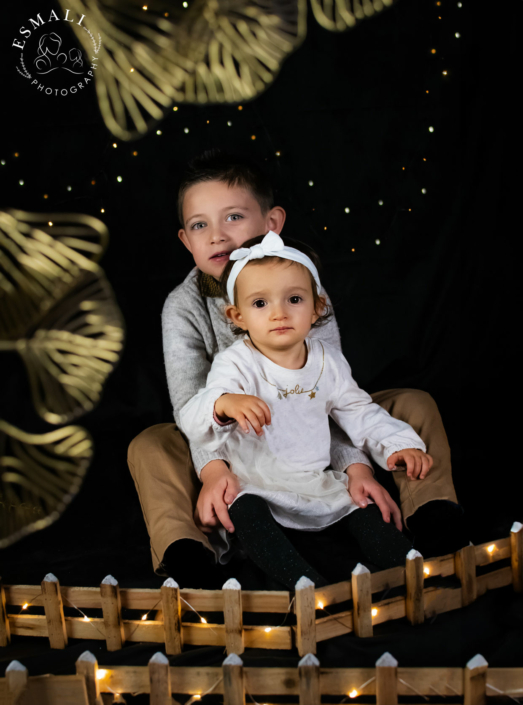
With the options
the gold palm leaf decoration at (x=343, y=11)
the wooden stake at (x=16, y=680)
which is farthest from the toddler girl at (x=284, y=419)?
the gold palm leaf decoration at (x=343, y=11)

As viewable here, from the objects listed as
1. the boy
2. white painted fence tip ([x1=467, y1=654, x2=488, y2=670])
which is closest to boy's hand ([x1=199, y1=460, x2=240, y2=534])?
the boy

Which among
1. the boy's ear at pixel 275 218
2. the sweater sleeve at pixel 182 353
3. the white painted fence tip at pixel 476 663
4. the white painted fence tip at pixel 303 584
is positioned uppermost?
the boy's ear at pixel 275 218

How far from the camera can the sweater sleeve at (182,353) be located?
1565 mm

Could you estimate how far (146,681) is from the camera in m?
0.97

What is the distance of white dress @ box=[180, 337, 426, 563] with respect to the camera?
4.54ft

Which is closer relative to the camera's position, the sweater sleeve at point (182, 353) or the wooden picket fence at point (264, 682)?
the wooden picket fence at point (264, 682)

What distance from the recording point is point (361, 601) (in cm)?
114

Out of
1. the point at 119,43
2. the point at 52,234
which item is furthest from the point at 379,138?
the point at 52,234

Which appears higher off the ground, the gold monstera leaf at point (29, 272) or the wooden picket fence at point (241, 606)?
the gold monstera leaf at point (29, 272)

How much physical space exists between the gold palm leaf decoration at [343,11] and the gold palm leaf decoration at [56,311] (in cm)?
69

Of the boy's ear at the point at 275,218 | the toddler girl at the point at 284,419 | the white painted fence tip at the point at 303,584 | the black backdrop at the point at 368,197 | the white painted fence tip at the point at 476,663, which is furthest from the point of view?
the black backdrop at the point at 368,197

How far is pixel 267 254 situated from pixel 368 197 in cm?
74

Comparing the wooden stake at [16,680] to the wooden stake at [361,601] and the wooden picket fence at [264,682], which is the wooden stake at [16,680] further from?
the wooden stake at [361,601]

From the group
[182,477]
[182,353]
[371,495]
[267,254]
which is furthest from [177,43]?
[371,495]
